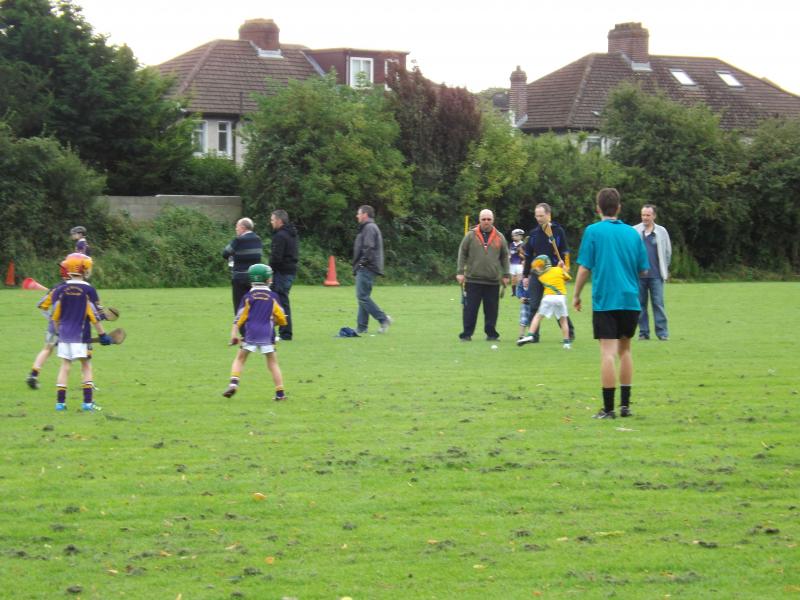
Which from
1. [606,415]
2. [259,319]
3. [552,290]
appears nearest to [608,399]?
[606,415]

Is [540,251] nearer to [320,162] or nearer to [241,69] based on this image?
[320,162]

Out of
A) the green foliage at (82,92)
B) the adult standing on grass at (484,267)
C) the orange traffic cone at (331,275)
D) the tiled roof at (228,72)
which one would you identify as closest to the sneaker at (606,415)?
the adult standing on grass at (484,267)

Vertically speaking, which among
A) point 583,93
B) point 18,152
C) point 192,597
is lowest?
point 192,597

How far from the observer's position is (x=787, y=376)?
46.8 ft

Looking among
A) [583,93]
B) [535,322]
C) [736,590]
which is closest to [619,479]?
[736,590]

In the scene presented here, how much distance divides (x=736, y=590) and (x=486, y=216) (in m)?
12.9

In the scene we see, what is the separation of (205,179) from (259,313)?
3334 centimetres

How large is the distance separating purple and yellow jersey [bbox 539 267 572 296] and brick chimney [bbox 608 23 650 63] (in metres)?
49.6

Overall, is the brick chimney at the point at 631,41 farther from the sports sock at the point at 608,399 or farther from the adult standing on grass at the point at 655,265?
the sports sock at the point at 608,399

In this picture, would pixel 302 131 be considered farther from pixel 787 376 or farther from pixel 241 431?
pixel 241 431

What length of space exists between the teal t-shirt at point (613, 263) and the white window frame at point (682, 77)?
54828 millimetres

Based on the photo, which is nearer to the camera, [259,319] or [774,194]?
[259,319]

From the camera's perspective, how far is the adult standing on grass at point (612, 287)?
36.8 ft

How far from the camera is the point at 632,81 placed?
2434 inches
